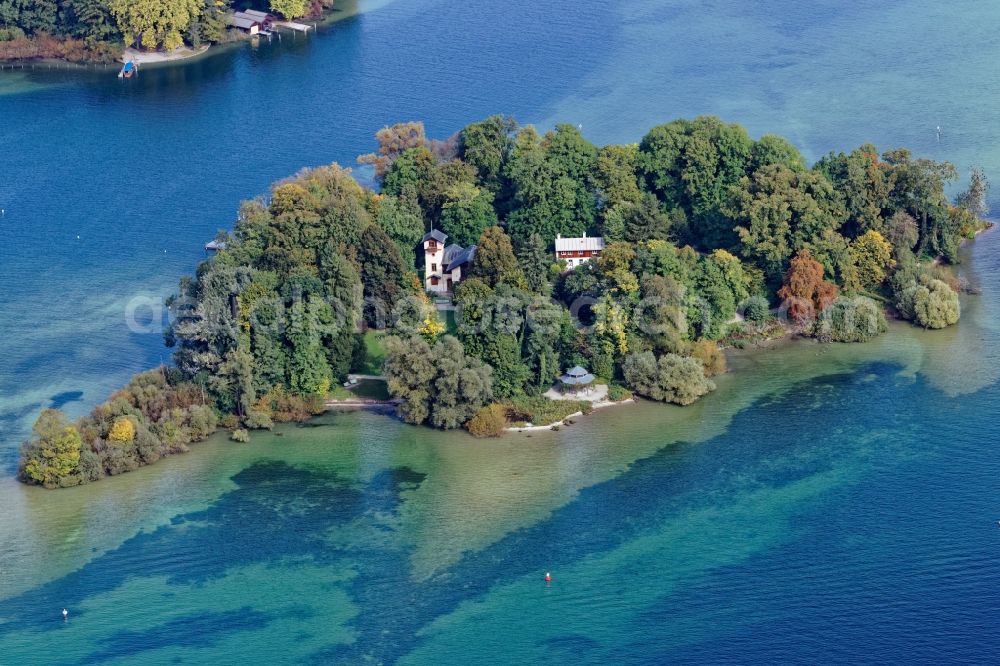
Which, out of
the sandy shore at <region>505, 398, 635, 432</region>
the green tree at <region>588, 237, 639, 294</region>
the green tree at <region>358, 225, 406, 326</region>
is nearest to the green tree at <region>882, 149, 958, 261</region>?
the green tree at <region>588, 237, 639, 294</region>

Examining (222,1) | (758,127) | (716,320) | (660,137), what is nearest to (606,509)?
(716,320)

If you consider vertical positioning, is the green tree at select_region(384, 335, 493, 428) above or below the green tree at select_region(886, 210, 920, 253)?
below

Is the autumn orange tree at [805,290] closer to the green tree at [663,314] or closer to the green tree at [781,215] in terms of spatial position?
the green tree at [781,215]

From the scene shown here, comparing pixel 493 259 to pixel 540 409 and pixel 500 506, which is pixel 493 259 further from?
pixel 500 506

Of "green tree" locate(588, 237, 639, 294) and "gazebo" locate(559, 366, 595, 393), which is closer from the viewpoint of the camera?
"gazebo" locate(559, 366, 595, 393)

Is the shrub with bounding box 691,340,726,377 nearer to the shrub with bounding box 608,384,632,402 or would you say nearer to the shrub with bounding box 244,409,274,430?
the shrub with bounding box 608,384,632,402

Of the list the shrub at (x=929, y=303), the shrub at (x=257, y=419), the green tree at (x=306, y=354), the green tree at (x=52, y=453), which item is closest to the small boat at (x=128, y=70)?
the green tree at (x=306, y=354)
